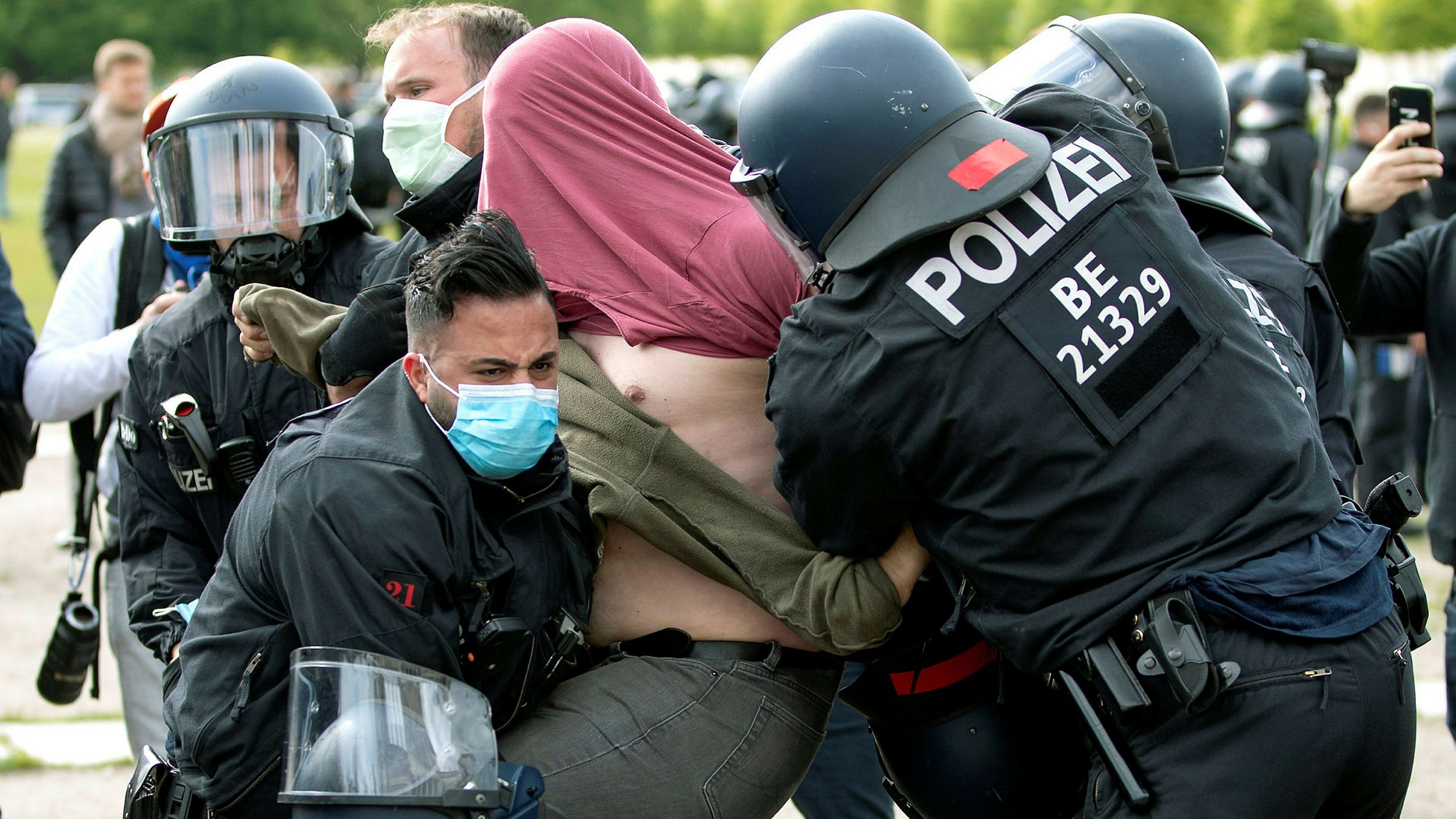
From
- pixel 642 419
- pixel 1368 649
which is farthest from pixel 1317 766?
pixel 642 419

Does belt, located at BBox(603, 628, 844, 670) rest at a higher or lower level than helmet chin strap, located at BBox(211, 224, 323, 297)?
lower

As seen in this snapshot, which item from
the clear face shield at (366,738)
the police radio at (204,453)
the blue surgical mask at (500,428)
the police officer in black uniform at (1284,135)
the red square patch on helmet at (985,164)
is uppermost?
the red square patch on helmet at (985,164)

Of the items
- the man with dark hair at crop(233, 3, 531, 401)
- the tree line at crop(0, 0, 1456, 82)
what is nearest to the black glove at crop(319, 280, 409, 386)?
the man with dark hair at crop(233, 3, 531, 401)

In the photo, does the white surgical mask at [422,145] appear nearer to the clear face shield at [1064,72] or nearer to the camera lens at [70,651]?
the clear face shield at [1064,72]

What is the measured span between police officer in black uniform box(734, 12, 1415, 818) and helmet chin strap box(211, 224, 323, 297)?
1.50m

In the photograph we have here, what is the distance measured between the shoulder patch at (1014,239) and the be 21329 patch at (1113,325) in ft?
0.09

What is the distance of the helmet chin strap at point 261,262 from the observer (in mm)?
3178

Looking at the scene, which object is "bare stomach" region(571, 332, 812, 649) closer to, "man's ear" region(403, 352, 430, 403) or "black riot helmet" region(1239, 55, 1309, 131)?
"man's ear" region(403, 352, 430, 403)

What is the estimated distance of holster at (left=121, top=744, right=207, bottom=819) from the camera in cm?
248

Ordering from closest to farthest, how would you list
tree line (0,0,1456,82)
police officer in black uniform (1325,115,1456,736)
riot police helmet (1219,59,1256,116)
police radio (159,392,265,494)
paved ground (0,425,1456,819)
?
police radio (159,392,265,494)
police officer in black uniform (1325,115,1456,736)
paved ground (0,425,1456,819)
riot police helmet (1219,59,1256,116)
tree line (0,0,1456,82)

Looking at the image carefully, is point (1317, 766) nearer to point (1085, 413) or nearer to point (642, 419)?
point (1085, 413)

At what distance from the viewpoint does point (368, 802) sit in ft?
6.76

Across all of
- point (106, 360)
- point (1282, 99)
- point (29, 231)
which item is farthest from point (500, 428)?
point (29, 231)

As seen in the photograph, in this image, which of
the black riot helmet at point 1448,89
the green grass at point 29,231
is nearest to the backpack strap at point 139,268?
the green grass at point 29,231
